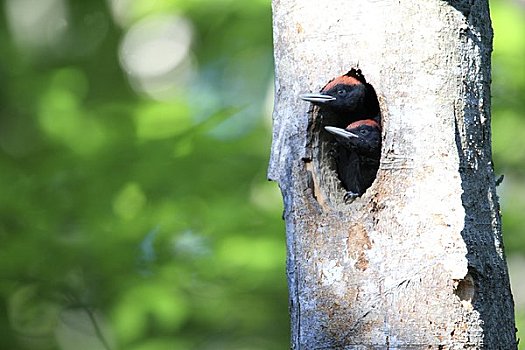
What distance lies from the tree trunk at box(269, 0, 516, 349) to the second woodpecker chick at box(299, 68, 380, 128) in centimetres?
4

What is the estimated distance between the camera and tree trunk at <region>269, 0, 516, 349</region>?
283cm

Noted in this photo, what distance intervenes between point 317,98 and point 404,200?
486 millimetres

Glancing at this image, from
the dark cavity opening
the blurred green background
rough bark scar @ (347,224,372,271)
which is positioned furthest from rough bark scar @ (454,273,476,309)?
the blurred green background

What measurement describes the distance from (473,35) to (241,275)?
302 centimetres

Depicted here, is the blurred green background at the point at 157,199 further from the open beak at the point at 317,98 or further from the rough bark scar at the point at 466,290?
the rough bark scar at the point at 466,290

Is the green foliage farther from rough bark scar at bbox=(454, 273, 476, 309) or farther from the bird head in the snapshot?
rough bark scar at bbox=(454, 273, 476, 309)

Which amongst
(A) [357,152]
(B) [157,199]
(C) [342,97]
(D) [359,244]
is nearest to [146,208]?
(B) [157,199]

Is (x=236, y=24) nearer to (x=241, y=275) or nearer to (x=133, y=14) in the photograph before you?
(x=133, y=14)

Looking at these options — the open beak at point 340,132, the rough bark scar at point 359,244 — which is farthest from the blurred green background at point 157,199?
the rough bark scar at point 359,244

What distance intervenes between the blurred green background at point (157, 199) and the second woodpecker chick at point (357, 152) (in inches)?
85.0

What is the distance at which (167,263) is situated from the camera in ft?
18.7

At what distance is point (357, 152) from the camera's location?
340 cm

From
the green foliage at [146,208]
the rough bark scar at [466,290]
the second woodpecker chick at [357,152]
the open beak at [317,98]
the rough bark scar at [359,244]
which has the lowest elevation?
the rough bark scar at [466,290]

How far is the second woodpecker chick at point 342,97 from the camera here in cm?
314
